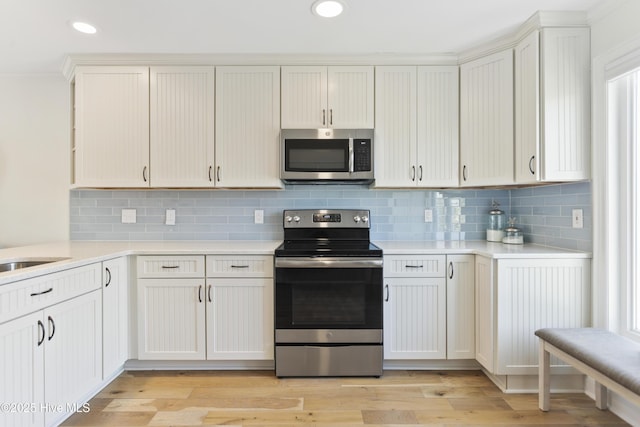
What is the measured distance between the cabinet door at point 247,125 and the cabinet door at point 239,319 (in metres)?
0.76

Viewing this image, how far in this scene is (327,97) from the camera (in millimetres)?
2580

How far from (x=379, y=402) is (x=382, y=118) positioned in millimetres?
1925

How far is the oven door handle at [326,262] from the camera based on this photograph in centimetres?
226

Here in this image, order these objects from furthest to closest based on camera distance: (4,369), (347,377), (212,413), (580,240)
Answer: (347,377) < (580,240) < (212,413) < (4,369)

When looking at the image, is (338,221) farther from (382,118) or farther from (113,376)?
(113,376)

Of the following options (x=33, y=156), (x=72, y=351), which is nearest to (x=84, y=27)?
(x=33, y=156)

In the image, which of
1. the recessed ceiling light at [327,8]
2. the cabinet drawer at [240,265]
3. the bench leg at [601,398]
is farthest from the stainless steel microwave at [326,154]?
the bench leg at [601,398]

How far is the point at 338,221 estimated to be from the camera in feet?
9.10

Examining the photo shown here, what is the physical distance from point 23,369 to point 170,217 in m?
1.53

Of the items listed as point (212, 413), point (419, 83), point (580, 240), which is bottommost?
point (212, 413)

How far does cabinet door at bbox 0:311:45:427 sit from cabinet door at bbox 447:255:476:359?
230 cm

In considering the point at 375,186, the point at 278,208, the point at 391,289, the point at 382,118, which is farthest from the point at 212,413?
the point at 382,118

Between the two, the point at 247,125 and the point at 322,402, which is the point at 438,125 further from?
the point at 322,402

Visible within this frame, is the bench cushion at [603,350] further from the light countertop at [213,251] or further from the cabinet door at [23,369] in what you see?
the cabinet door at [23,369]
